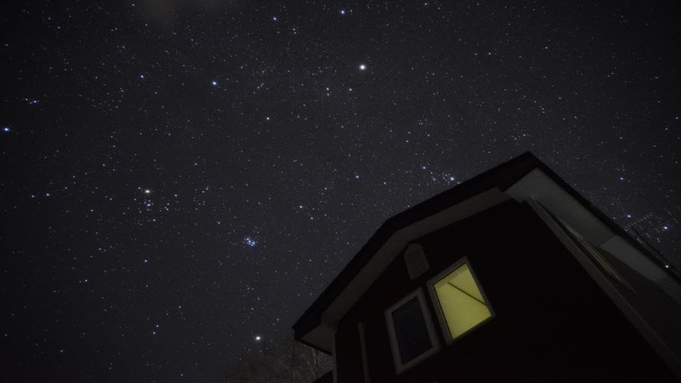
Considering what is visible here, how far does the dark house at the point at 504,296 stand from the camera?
4766 mm

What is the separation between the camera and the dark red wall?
4.54 m

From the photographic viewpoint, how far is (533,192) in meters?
6.82

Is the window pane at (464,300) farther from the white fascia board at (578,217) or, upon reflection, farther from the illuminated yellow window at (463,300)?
the white fascia board at (578,217)

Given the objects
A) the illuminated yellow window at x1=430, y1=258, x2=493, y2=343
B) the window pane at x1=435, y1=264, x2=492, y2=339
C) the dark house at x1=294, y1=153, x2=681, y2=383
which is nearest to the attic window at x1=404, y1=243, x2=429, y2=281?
the dark house at x1=294, y1=153, x2=681, y2=383

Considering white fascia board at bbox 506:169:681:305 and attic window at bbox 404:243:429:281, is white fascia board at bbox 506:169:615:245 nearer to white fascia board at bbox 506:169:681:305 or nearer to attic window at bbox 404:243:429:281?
white fascia board at bbox 506:169:681:305

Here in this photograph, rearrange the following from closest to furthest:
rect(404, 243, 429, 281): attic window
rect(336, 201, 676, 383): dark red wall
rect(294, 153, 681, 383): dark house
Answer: rect(336, 201, 676, 383): dark red wall, rect(294, 153, 681, 383): dark house, rect(404, 243, 429, 281): attic window

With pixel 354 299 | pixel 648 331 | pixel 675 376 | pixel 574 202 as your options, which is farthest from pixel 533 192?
pixel 354 299

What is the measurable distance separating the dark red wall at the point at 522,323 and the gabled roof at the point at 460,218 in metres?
0.36

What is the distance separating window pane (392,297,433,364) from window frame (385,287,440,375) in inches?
2.6

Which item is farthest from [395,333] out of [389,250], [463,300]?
[463,300]

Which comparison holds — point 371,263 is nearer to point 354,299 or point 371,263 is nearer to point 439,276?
point 354,299

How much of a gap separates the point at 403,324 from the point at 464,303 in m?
2.40

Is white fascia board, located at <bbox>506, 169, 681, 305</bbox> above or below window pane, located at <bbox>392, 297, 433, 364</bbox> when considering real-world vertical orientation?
above

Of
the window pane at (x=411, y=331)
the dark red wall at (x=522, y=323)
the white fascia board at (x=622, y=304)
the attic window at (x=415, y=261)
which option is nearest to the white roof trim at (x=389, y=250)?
the dark red wall at (x=522, y=323)
